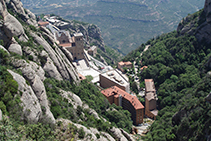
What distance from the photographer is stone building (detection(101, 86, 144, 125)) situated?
196ft

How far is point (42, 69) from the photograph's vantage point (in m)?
34.5

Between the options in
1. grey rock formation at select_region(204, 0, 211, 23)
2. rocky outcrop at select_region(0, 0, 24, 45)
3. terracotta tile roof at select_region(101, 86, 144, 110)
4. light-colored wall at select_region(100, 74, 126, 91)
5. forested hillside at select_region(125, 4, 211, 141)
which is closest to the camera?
rocky outcrop at select_region(0, 0, 24, 45)

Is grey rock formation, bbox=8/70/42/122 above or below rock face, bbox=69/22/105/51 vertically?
above

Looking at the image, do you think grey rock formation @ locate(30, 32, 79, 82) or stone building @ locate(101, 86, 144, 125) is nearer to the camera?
grey rock formation @ locate(30, 32, 79, 82)

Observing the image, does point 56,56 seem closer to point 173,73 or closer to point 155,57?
point 173,73

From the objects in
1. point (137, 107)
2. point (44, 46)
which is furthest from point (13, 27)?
point (137, 107)

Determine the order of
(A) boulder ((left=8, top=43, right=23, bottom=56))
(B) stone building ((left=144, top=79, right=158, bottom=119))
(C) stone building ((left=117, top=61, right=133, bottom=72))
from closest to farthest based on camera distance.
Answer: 1. (A) boulder ((left=8, top=43, right=23, bottom=56))
2. (B) stone building ((left=144, top=79, right=158, bottom=119))
3. (C) stone building ((left=117, top=61, right=133, bottom=72))

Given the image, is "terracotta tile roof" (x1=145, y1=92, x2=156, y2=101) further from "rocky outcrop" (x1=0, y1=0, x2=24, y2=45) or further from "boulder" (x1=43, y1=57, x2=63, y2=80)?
"rocky outcrop" (x1=0, y1=0, x2=24, y2=45)

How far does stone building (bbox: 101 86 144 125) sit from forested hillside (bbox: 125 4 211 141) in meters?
5.05

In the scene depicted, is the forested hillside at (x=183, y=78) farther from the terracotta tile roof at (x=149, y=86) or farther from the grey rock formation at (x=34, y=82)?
the grey rock formation at (x=34, y=82)

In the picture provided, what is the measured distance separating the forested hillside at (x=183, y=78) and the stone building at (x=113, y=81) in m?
12.9

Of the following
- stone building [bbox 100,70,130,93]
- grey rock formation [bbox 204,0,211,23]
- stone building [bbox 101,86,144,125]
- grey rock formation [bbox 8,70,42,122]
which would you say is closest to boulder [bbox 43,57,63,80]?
grey rock formation [bbox 8,70,42,122]

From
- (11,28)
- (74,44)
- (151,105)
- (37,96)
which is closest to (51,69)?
(11,28)

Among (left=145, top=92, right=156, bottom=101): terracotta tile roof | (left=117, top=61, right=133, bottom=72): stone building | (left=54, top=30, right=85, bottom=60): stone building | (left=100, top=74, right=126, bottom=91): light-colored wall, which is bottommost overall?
(left=117, top=61, right=133, bottom=72): stone building
